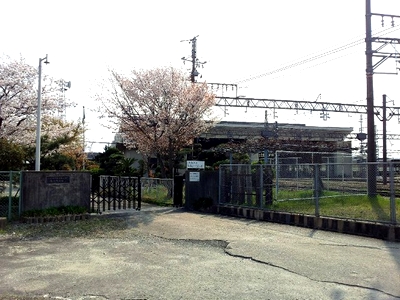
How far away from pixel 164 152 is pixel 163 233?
39.6ft

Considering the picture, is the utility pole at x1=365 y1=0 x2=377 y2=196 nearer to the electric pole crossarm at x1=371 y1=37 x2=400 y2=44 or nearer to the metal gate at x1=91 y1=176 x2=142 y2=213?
the electric pole crossarm at x1=371 y1=37 x2=400 y2=44

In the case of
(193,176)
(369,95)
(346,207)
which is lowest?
(346,207)

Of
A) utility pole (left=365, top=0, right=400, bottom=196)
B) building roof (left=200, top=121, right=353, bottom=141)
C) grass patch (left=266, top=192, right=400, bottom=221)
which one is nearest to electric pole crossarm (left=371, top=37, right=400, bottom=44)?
utility pole (left=365, top=0, right=400, bottom=196)

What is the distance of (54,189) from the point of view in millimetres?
14570

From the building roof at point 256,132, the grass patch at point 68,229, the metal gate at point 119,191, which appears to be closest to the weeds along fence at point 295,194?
the metal gate at point 119,191

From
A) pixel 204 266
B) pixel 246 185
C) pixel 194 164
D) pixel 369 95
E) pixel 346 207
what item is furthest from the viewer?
pixel 194 164

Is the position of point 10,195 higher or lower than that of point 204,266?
higher

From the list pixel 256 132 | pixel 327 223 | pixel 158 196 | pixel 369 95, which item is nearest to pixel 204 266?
pixel 327 223

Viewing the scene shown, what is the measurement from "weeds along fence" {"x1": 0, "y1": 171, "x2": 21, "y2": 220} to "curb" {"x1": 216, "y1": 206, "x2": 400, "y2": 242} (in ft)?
25.3

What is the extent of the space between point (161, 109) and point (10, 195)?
1017 cm

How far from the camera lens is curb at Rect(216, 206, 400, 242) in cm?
1074

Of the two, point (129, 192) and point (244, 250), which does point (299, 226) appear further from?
point (129, 192)

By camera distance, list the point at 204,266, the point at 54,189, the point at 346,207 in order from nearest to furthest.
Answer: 1. the point at 204,266
2. the point at 346,207
3. the point at 54,189

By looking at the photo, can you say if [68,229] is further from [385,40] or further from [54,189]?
[385,40]
